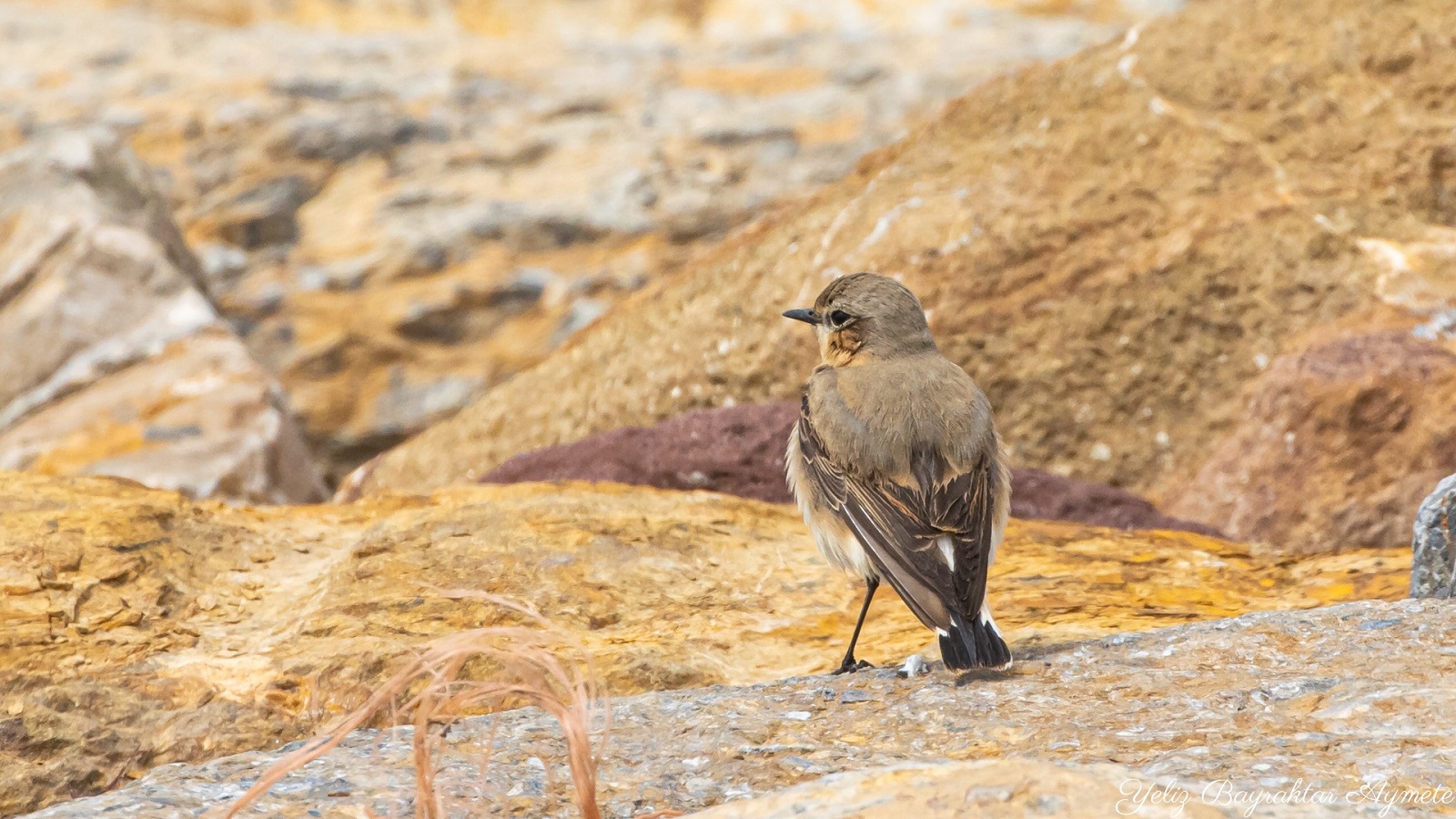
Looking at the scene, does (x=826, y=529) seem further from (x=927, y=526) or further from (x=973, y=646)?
(x=973, y=646)

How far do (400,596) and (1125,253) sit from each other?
8.15 metres

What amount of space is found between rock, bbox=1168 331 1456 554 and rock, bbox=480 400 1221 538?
0.60 meters

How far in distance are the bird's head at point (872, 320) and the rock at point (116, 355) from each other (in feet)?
24.0

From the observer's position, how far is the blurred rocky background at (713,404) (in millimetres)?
5785

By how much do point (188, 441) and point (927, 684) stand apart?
9969 millimetres

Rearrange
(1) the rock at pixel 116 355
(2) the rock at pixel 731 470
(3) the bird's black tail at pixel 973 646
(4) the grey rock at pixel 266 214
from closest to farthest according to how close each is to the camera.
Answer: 1. (3) the bird's black tail at pixel 973 646
2. (2) the rock at pixel 731 470
3. (1) the rock at pixel 116 355
4. (4) the grey rock at pixel 266 214

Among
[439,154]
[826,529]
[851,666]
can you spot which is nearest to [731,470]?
[826,529]

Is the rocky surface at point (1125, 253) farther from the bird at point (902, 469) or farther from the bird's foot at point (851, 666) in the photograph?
the bird's foot at point (851, 666)

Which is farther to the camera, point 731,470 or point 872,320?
point 731,470

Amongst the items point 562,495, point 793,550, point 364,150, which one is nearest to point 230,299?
point 364,150

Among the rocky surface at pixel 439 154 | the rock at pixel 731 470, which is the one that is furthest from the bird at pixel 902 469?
the rocky surface at pixel 439 154

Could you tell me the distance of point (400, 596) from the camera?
26.2 feet

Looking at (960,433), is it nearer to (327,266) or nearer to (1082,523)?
(1082,523)

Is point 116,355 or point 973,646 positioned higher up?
point 973,646
